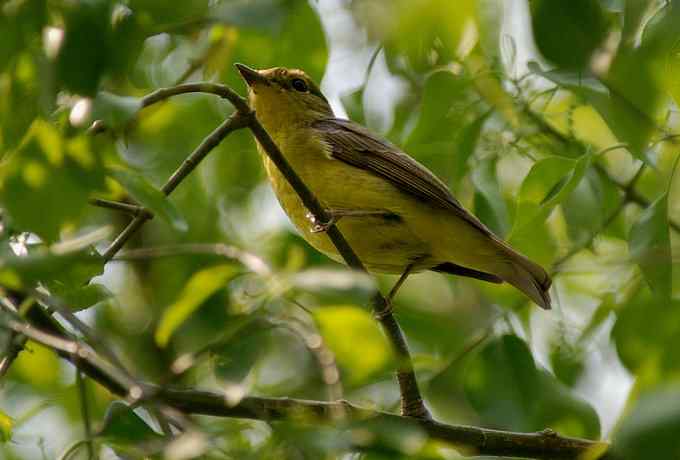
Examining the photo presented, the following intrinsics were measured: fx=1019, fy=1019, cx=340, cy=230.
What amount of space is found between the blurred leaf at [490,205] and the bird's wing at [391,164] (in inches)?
45.2

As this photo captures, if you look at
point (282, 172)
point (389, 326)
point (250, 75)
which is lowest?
point (389, 326)

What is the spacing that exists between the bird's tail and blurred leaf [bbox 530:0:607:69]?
9.04ft

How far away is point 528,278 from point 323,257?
41.3 inches

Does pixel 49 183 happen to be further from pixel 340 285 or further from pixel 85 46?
pixel 340 285

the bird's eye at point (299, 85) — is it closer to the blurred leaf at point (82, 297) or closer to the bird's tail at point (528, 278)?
the bird's tail at point (528, 278)

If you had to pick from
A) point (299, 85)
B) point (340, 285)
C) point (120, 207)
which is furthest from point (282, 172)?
point (299, 85)

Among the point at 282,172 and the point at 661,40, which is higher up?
the point at 661,40

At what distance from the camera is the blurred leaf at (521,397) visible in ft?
12.8

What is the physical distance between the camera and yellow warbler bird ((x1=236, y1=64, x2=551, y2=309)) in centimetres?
541

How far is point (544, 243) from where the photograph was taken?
428cm

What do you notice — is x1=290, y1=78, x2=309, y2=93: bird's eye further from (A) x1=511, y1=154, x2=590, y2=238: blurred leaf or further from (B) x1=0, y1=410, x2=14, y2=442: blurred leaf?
(B) x1=0, y1=410, x2=14, y2=442: blurred leaf

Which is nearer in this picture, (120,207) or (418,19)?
(418,19)

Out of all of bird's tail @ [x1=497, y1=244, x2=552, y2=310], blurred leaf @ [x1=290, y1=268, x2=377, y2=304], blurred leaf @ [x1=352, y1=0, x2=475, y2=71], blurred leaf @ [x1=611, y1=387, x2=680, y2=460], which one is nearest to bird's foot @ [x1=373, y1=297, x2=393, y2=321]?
blurred leaf @ [x1=352, y1=0, x2=475, y2=71]

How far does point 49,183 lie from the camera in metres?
2.26
